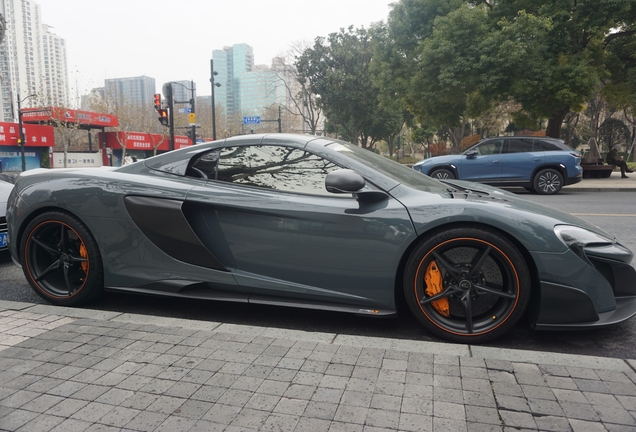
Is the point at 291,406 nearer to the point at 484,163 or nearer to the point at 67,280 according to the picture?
the point at 67,280

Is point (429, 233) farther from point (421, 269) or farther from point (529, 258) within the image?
point (529, 258)

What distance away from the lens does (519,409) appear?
2.09 m

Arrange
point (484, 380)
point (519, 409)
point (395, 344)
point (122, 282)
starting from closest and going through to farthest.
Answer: point (519, 409) → point (484, 380) → point (395, 344) → point (122, 282)

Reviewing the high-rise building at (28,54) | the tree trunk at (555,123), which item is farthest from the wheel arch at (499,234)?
the high-rise building at (28,54)

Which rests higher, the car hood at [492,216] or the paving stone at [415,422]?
the car hood at [492,216]

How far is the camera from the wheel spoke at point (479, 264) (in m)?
2.90

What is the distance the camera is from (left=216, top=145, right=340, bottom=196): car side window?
129 inches

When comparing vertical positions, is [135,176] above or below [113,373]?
above

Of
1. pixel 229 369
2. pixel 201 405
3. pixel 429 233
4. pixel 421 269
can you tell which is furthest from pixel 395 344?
pixel 201 405

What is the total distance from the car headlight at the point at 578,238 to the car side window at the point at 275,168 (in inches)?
56.6

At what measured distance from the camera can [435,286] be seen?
9.88 feet

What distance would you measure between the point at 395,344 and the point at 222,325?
1108 mm

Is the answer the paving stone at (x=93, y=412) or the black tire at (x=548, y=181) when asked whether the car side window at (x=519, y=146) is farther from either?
the paving stone at (x=93, y=412)

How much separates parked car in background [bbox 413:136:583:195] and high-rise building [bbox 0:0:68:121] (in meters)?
57.7
